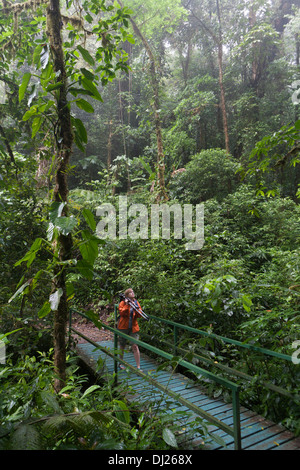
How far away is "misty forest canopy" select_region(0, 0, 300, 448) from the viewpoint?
2.00 meters

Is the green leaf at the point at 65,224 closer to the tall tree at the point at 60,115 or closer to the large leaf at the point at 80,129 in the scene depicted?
the tall tree at the point at 60,115

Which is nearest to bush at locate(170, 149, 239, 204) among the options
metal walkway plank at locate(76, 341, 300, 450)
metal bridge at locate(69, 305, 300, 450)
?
metal walkway plank at locate(76, 341, 300, 450)

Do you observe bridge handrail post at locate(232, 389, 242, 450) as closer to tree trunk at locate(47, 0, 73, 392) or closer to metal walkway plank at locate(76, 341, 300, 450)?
metal walkway plank at locate(76, 341, 300, 450)

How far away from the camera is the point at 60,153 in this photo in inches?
82.4

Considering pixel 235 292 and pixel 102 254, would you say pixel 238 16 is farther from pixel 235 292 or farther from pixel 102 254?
pixel 235 292

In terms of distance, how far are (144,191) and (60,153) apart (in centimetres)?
809

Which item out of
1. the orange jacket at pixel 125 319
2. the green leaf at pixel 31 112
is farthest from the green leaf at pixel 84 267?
the orange jacket at pixel 125 319

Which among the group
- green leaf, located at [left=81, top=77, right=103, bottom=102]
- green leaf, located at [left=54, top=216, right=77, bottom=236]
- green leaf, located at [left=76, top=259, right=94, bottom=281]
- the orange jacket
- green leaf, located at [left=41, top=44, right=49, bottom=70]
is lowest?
the orange jacket

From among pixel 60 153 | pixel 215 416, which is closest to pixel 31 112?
pixel 60 153

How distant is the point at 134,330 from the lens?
4.13 m

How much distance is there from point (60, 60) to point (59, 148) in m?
0.62

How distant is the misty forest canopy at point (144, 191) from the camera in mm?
2002

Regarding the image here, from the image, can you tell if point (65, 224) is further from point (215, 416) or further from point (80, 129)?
point (215, 416)
